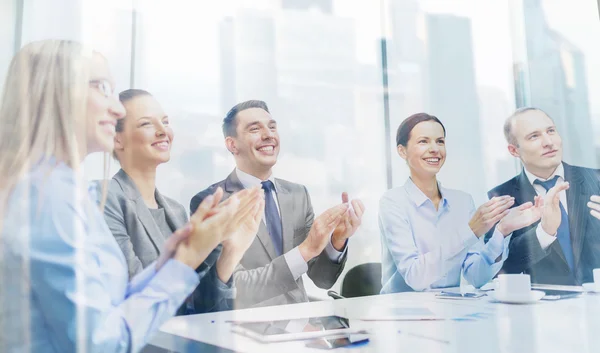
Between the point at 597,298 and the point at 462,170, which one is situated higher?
the point at 462,170

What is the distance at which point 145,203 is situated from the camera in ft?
5.15

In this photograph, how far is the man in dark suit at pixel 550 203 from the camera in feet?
7.73

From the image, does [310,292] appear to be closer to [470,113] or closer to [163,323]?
[163,323]

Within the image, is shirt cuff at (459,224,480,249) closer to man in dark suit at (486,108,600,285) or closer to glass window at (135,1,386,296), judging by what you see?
man in dark suit at (486,108,600,285)

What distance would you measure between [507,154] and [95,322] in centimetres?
187

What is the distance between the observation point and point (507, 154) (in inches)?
94.7

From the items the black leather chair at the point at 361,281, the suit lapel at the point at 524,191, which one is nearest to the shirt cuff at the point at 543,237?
the suit lapel at the point at 524,191

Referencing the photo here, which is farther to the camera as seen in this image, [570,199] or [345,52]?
[570,199]

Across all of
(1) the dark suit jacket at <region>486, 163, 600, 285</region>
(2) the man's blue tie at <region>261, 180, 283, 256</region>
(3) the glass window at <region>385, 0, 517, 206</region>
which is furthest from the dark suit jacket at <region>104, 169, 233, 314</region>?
(1) the dark suit jacket at <region>486, 163, 600, 285</region>

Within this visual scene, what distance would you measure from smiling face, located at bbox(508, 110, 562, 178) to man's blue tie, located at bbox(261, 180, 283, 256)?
1237 mm

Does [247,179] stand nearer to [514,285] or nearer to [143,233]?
[143,233]

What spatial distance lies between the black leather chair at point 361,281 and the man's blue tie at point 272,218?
0.85ft

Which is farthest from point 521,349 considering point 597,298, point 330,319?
point 597,298

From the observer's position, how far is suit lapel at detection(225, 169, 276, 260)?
169cm
